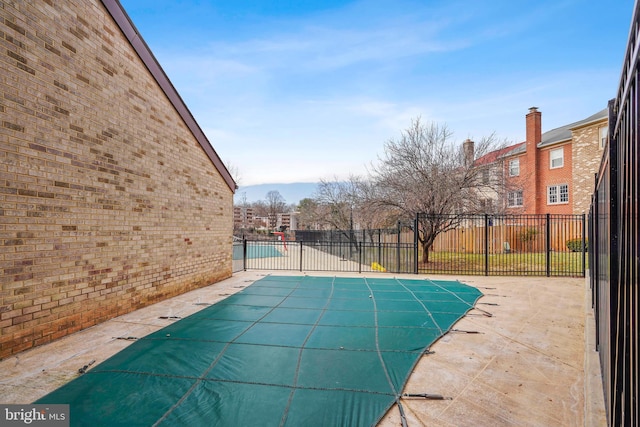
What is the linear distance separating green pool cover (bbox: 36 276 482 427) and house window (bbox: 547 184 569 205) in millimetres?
19194

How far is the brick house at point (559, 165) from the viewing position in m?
18.4

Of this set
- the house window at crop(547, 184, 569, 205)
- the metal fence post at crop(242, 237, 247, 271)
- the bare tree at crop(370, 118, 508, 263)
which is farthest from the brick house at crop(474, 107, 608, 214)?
the metal fence post at crop(242, 237, 247, 271)

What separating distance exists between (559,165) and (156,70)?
23.8m

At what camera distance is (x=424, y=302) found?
22.0 feet

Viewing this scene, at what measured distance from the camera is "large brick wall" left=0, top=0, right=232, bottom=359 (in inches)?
145

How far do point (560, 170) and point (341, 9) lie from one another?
18865 mm

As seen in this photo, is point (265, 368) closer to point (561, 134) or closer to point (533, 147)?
point (533, 147)

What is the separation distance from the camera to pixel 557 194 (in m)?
20.7

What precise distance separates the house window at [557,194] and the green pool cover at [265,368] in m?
19.2

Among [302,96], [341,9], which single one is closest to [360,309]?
[341,9]

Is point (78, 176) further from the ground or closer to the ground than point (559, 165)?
closer to the ground

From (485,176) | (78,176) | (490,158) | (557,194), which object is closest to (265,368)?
(78,176)

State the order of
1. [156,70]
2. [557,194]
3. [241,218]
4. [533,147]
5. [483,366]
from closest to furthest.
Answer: [483,366] → [156,70] → [557,194] → [533,147] → [241,218]

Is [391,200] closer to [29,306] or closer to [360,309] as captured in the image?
[360,309]
